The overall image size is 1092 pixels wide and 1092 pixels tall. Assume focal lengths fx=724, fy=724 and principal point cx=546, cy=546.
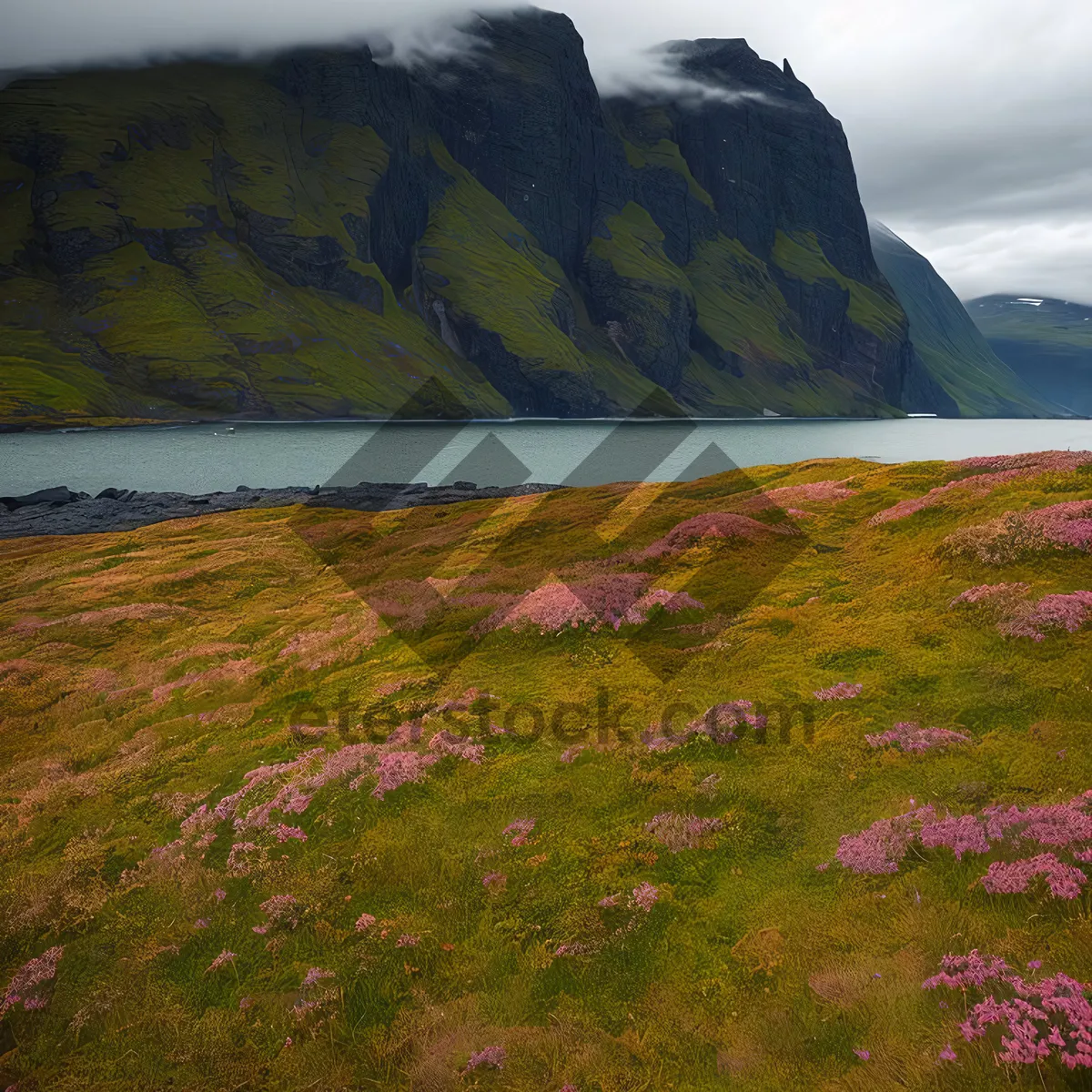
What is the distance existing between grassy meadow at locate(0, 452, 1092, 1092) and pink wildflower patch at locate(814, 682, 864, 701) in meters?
0.10

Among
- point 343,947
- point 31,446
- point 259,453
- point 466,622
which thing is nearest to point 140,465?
point 259,453

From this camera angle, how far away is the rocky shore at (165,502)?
253 ft

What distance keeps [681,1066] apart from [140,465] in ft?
508

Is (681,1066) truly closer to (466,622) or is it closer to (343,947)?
(343,947)

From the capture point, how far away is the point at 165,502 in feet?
292

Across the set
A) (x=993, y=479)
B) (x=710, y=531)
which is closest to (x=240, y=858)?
(x=710, y=531)

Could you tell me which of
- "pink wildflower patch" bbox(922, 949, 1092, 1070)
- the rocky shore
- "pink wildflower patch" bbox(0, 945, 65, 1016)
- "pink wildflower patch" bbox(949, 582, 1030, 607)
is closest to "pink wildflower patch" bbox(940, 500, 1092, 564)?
"pink wildflower patch" bbox(949, 582, 1030, 607)

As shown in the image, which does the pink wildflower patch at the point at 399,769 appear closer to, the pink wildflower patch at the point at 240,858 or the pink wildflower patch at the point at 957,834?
the pink wildflower patch at the point at 240,858

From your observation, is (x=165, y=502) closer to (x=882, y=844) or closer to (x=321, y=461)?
(x=321, y=461)

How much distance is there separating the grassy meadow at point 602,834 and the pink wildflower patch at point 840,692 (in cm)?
10

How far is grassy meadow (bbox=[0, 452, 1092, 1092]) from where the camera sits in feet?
30.7

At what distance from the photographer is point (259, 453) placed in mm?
161750

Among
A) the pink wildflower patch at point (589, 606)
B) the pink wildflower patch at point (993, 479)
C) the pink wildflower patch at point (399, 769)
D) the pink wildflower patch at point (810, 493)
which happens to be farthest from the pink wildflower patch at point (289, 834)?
the pink wildflower patch at point (810, 493)

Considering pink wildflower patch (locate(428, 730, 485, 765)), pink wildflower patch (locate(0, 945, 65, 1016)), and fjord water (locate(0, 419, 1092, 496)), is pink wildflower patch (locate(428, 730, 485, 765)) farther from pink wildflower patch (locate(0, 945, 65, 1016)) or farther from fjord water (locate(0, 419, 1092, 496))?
fjord water (locate(0, 419, 1092, 496))
